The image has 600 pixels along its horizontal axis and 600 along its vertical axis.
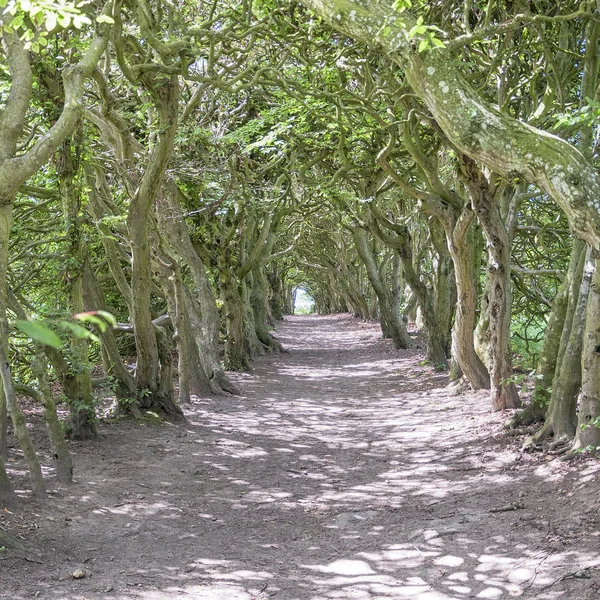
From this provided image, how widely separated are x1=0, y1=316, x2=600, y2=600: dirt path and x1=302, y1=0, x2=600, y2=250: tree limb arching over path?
2478mm

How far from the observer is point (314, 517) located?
6.70 m

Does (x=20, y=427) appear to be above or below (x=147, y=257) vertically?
below

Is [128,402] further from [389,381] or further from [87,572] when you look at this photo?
[389,381]

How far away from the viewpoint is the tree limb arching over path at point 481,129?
4523mm

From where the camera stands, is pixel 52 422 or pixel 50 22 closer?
pixel 50 22

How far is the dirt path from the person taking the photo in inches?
193

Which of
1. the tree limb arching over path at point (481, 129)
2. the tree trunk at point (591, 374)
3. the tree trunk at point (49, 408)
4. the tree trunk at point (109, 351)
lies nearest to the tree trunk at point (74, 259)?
the tree trunk at point (109, 351)

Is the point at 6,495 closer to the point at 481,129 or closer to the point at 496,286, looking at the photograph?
the point at 481,129

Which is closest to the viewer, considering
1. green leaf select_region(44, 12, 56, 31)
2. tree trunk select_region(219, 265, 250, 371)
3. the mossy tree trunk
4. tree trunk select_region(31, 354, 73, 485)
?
green leaf select_region(44, 12, 56, 31)

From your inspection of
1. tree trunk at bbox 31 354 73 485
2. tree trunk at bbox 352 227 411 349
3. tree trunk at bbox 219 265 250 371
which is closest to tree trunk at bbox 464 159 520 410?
tree trunk at bbox 31 354 73 485

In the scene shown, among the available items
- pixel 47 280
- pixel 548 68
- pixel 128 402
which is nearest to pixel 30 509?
pixel 128 402

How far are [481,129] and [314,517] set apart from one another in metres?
3.87

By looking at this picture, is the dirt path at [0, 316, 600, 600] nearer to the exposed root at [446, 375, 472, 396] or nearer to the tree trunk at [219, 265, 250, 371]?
the exposed root at [446, 375, 472, 396]

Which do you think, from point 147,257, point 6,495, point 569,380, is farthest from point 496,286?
point 6,495
